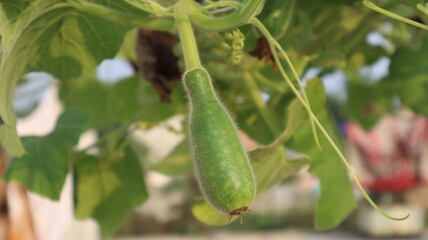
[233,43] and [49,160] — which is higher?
[233,43]

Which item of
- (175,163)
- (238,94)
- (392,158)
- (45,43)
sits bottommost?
(392,158)

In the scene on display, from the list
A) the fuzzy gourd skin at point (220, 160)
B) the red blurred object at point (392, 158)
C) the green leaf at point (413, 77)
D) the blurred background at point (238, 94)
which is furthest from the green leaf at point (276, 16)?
the red blurred object at point (392, 158)

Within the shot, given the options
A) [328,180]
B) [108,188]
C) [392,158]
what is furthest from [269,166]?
[392,158]

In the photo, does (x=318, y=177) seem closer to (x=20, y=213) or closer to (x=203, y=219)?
(x=203, y=219)

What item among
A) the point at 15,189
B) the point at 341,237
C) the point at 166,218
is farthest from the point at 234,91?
the point at 166,218

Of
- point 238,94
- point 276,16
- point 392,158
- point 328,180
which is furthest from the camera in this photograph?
point 392,158

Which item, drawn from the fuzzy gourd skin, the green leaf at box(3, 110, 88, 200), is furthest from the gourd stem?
the green leaf at box(3, 110, 88, 200)

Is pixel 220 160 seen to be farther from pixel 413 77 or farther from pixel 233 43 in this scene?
pixel 413 77
